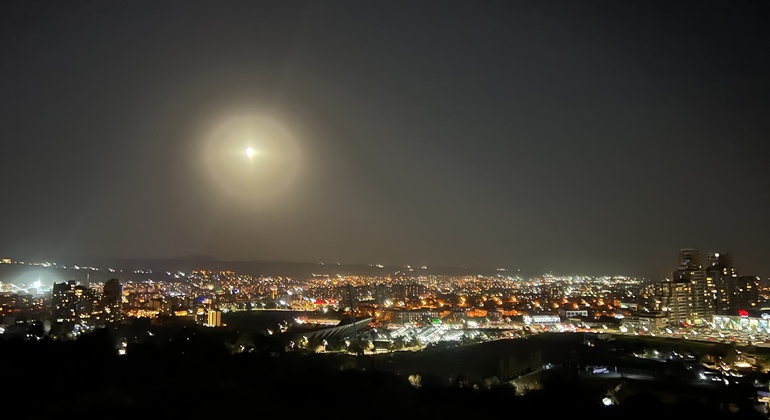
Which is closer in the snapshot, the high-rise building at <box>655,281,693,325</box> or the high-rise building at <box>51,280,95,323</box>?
the high-rise building at <box>51,280,95,323</box>

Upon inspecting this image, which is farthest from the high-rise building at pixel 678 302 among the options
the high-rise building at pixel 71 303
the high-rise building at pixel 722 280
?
the high-rise building at pixel 71 303

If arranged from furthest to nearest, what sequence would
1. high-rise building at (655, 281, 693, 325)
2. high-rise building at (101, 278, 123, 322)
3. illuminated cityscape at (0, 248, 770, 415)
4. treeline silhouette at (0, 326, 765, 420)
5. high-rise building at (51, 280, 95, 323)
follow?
high-rise building at (655, 281, 693, 325)
high-rise building at (101, 278, 123, 322)
high-rise building at (51, 280, 95, 323)
illuminated cityscape at (0, 248, 770, 415)
treeline silhouette at (0, 326, 765, 420)

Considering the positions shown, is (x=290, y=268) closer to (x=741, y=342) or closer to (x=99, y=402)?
(x=741, y=342)

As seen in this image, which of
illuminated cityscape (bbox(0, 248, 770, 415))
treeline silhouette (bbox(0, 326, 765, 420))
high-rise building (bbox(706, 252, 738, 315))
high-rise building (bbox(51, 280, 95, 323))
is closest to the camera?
treeline silhouette (bbox(0, 326, 765, 420))

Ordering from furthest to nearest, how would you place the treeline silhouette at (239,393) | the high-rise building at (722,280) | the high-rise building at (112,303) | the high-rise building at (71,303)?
the high-rise building at (722,280) → the high-rise building at (112,303) → the high-rise building at (71,303) → the treeline silhouette at (239,393)

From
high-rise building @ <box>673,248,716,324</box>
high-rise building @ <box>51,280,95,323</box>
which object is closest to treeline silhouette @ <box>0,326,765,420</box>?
high-rise building @ <box>51,280,95,323</box>

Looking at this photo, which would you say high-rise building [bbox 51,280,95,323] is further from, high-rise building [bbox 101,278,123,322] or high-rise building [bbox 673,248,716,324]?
high-rise building [bbox 673,248,716,324]

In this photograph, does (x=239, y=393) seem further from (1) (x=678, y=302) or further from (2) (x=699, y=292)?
(2) (x=699, y=292)

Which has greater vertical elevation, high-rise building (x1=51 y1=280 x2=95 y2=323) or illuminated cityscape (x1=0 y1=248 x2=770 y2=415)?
high-rise building (x1=51 y1=280 x2=95 y2=323)

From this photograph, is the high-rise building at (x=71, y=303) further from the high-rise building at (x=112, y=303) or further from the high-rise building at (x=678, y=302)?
the high-rise building at (x=678, y=302)

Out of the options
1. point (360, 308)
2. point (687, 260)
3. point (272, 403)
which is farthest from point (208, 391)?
point (687, 260)

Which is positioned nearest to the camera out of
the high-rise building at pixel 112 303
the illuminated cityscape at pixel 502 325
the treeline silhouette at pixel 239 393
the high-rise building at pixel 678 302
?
the treeline silhouette at pixel 239 393
